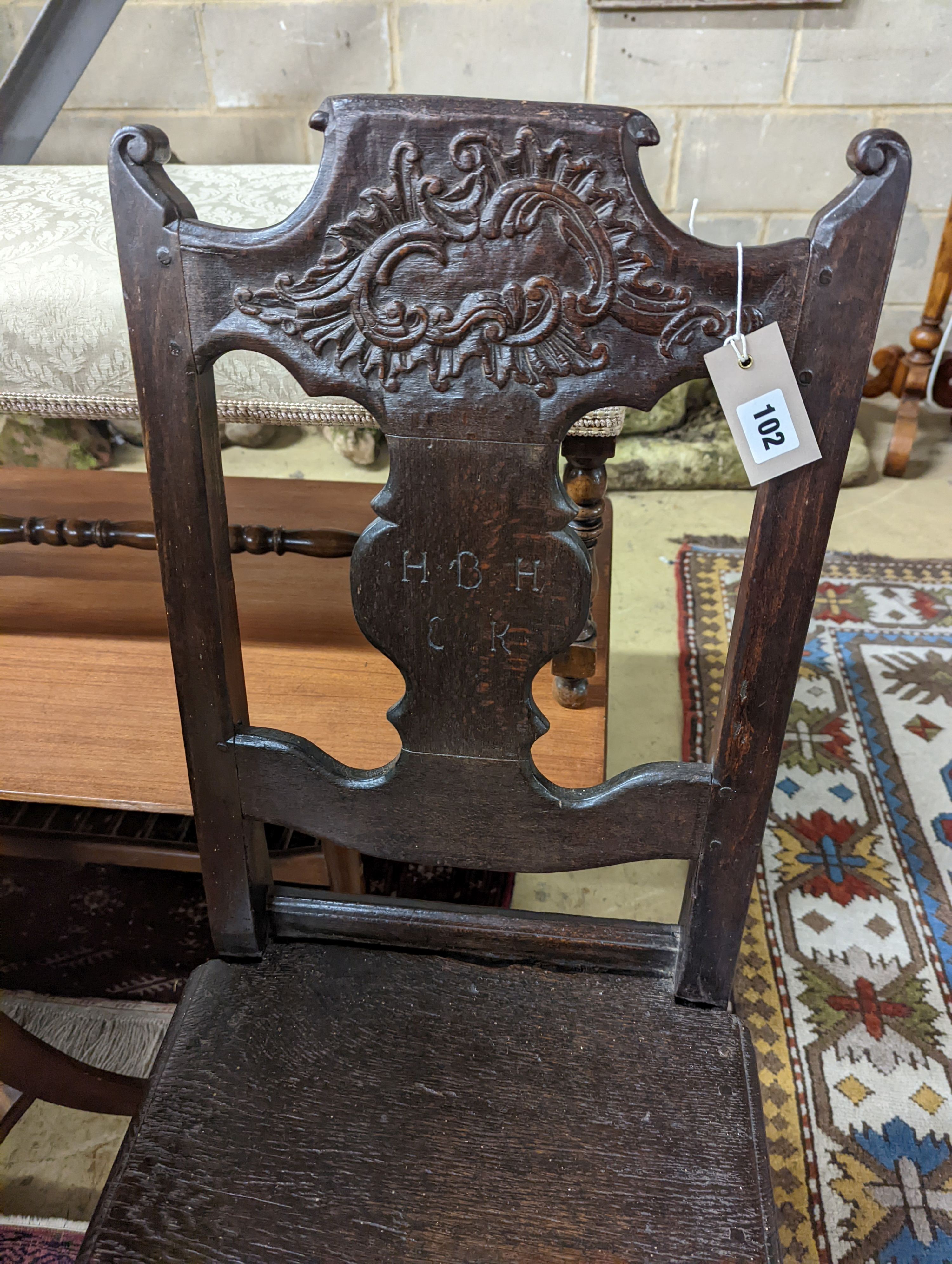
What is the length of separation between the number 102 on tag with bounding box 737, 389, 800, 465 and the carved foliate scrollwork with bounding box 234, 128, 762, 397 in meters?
0.04

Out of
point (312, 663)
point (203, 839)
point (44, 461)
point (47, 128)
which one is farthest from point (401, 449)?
point (44, 461)

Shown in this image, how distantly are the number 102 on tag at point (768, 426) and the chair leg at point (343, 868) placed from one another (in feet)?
2.45

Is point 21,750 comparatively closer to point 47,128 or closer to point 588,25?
point 47,128

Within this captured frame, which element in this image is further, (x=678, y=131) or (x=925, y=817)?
(x=678, y=131)

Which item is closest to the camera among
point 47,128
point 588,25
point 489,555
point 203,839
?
point 489,555

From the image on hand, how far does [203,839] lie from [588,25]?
2.47 metres

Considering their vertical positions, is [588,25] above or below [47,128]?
above

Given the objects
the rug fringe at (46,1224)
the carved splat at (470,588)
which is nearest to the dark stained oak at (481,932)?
the carved splat at (470,588)

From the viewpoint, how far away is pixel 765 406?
0.54m

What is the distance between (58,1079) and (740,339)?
101 centimetres

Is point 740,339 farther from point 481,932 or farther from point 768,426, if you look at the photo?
point 481,932

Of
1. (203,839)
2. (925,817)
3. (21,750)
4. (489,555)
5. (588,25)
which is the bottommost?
(925,817)

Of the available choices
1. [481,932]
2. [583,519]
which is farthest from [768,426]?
[583,519]

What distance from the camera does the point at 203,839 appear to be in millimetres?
748
